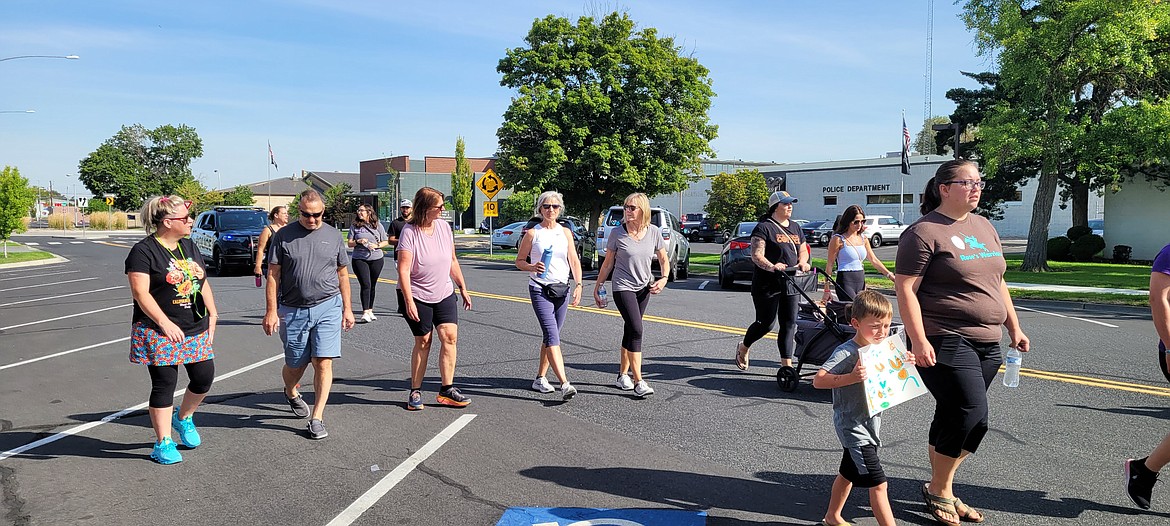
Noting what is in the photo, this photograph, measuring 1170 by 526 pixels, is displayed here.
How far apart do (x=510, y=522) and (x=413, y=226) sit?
290 centimetres

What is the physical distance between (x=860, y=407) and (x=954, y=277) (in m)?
0.79

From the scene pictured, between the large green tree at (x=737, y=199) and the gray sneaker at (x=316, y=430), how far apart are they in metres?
42.5

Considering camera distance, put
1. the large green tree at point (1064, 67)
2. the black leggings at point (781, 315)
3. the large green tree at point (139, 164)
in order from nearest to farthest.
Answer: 1. the black leggings at point (781, 315)
2. the large green tree at point (1064, 67)
3. the large green tree at point (139, 164)

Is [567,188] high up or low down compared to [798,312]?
up

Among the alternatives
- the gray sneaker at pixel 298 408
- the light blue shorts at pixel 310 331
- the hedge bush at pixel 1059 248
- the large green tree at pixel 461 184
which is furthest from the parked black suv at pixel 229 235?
the large green tree at pixel 461 184

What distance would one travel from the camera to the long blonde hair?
4.90 meters

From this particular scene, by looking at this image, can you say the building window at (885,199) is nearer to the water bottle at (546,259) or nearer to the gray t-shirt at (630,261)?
the gray t-shirt at (630,261)

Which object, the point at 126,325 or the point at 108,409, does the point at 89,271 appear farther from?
the point at 108,409

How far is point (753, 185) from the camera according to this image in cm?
4819

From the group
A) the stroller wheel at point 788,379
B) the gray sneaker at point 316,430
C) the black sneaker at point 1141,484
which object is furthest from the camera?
the stroller wheel at point 788,379

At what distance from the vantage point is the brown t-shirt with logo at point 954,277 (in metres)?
3.85

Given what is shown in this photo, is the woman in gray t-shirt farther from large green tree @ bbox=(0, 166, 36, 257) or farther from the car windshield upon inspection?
large green tree @ bbox=(0, 166, 36, 257)

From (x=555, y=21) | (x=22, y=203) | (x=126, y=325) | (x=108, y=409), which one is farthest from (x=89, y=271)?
(x=108, y=409)

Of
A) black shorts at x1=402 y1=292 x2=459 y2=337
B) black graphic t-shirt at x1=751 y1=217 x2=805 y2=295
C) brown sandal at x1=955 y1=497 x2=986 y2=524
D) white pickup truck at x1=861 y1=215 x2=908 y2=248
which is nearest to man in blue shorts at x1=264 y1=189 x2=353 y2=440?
black shorts at x1=402 y1=292 x2=459 y2=337
